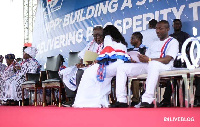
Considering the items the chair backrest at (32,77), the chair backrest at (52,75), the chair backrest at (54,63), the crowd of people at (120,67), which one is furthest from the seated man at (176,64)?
the chair backrest at (32,77)

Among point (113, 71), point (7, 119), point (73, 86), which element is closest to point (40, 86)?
point (73, 86)

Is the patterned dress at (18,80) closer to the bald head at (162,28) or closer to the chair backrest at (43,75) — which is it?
the chair backrest at (43,75)

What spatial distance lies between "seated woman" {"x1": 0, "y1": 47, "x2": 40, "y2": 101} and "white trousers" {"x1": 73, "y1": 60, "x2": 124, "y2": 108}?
2.49 m

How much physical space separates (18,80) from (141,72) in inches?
132

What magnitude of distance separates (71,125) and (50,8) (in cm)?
622

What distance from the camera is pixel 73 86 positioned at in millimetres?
4727

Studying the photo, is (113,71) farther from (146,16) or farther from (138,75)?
(146,16)

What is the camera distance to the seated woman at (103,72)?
150 inches

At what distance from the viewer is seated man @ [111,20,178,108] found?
337 centimetres

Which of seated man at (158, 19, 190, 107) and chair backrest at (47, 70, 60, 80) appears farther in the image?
chair backrest at (47, 70, 60, 80)

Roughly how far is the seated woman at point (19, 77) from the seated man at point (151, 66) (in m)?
3.12

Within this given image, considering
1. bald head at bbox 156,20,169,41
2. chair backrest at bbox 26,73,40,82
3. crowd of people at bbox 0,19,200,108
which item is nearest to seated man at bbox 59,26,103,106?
crowd of people at bbox 0,19,200,108

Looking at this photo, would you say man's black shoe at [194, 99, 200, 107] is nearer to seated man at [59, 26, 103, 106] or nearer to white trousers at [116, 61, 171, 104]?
white trousers at [116, 61, 171, 104]

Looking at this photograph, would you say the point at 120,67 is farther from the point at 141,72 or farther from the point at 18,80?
the point at 18,80
